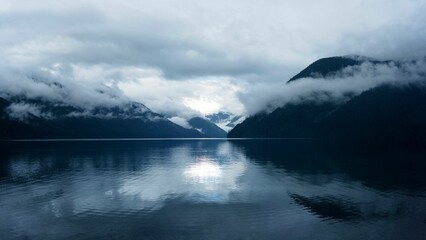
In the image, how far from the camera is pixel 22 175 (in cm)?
12025

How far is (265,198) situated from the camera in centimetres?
8444

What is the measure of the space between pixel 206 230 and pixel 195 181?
57.5 m

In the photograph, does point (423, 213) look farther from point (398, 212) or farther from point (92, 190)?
point (92, 190)

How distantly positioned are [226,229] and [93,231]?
753 inches

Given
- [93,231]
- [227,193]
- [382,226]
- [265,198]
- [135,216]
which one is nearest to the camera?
[93,231]

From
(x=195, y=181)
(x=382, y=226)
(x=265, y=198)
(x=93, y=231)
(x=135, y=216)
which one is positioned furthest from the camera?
(x=195, y=181)

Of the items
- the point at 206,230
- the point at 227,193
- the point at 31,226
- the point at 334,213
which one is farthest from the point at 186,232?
the point at 227,193

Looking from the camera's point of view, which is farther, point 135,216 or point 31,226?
point 135,216

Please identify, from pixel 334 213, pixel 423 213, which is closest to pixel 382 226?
pixel 334 213

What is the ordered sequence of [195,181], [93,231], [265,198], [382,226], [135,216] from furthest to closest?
[195,181] → [265,198] → [135,216] → [382,226] → [93,231]

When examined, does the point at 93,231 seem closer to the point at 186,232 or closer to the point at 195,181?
the point at 186,232

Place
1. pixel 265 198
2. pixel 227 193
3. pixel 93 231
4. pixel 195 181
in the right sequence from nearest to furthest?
pixel 93 231 < pixel 265 198 < pixel 227 193 < pixel 195 181

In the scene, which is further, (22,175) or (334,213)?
(22,175)

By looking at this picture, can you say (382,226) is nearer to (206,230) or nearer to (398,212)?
(398,212)
